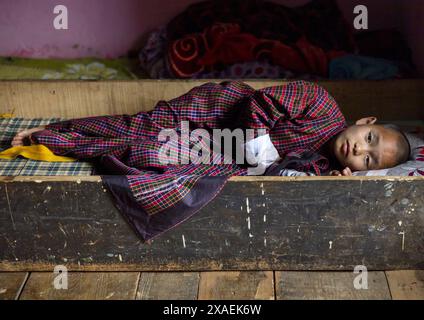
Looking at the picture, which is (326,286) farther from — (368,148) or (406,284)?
(368,148)

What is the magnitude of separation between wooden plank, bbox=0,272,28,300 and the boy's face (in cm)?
97

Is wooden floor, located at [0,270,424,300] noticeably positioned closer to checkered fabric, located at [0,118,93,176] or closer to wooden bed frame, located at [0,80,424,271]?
wooden bed frame, located at [0,80,424,271]

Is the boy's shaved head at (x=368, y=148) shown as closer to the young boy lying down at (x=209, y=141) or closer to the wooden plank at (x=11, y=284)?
the young boy lying down at (x=209, y=141)

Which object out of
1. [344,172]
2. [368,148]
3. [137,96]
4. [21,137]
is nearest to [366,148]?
[368,148]

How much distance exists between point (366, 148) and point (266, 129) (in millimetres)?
297

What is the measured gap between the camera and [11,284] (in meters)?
1.64

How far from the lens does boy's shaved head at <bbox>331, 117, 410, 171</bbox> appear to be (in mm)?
1712

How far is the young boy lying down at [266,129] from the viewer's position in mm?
1730

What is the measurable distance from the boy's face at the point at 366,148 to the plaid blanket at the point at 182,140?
0.23 feet

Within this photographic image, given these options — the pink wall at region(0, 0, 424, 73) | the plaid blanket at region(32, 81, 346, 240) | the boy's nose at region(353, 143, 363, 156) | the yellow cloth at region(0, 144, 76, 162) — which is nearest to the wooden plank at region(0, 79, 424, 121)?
the plaid blanket at region(32, 81, 346, 240)

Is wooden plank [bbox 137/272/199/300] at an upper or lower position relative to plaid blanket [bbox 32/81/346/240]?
lower

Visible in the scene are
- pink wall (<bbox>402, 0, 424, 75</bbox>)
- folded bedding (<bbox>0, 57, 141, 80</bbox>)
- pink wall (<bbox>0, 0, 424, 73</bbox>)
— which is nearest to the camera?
pink wall (<bbox>402, 0, 424, 75</bbox>)
